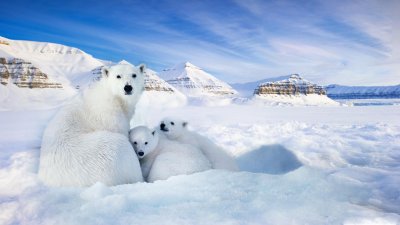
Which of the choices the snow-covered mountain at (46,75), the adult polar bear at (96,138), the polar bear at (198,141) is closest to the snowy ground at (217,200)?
the adult polar bear at (96,138)

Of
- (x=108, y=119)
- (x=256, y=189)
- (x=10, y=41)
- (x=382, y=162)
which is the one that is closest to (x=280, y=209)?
(x=256, y=189)

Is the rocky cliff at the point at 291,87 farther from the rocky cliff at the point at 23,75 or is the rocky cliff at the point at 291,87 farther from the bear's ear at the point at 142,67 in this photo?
the bear's ear at the point at 142,67

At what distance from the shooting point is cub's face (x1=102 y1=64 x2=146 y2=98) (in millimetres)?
4039

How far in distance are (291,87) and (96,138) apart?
510 ft

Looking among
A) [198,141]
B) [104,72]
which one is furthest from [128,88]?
[198,141]

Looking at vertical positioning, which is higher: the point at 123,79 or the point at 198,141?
the point at 123,79

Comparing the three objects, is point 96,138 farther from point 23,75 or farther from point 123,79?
point 23,75

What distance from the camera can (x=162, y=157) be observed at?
3871mm

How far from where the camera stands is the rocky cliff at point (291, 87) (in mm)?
140250

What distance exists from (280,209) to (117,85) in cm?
248

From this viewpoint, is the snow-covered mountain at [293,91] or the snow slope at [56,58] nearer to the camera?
the snow slope at [56,58]

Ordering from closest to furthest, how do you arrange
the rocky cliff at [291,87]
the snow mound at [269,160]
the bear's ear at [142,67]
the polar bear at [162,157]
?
the polar bear at [162,157]
the bear's ear at [142,67]
the snow mound at [269,160]
the rocky cliff at [291,87]

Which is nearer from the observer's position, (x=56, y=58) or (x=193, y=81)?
(x=56, y=58)

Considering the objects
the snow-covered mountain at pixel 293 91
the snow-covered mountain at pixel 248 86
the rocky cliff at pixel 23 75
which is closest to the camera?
the rocky cliff at pixel 23 75
